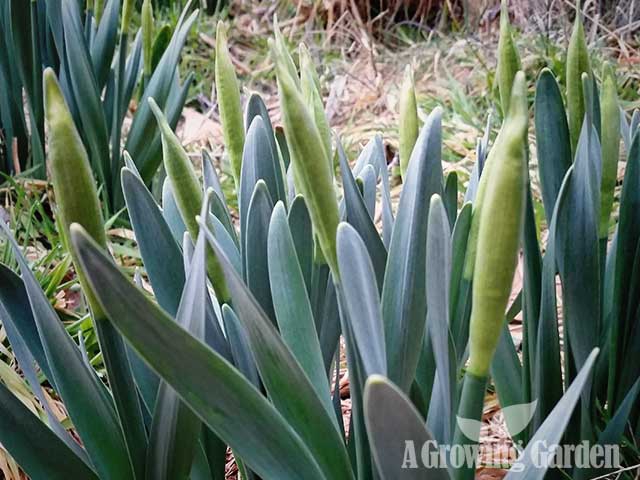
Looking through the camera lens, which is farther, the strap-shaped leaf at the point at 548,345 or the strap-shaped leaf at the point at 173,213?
the strap-shaped leaf at the point at 173,213

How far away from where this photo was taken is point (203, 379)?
44 cm

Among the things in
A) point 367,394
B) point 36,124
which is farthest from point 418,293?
point 36,124

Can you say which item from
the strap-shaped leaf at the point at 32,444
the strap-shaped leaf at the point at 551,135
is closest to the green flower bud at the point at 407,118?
the strap-shaped leaf at the point at 551,135

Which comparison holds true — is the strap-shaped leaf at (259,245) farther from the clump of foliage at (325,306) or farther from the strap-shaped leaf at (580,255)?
the strap-shaped leaf at (580,255)

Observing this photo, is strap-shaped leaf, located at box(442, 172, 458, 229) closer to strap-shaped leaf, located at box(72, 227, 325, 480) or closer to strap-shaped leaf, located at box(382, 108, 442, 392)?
strap-shaped leaf, located at box(382, 108, 442, 392)

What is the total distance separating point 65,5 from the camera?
4.58 ft

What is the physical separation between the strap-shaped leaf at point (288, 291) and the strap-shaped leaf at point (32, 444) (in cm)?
17

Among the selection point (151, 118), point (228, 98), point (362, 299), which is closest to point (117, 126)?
point (151, 118)

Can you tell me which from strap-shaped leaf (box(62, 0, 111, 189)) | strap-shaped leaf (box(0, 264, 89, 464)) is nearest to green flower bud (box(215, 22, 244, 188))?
strap-shaped leaf (box(0, 264, 89, 464))

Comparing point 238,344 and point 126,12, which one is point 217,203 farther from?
point 126,12

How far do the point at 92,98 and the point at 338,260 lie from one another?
1172 mm

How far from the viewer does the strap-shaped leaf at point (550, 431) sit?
44 cm

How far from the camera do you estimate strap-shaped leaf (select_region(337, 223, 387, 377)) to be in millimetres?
482

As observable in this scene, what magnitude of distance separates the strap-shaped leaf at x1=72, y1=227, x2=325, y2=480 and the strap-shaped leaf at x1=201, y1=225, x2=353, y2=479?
0.8 inches
